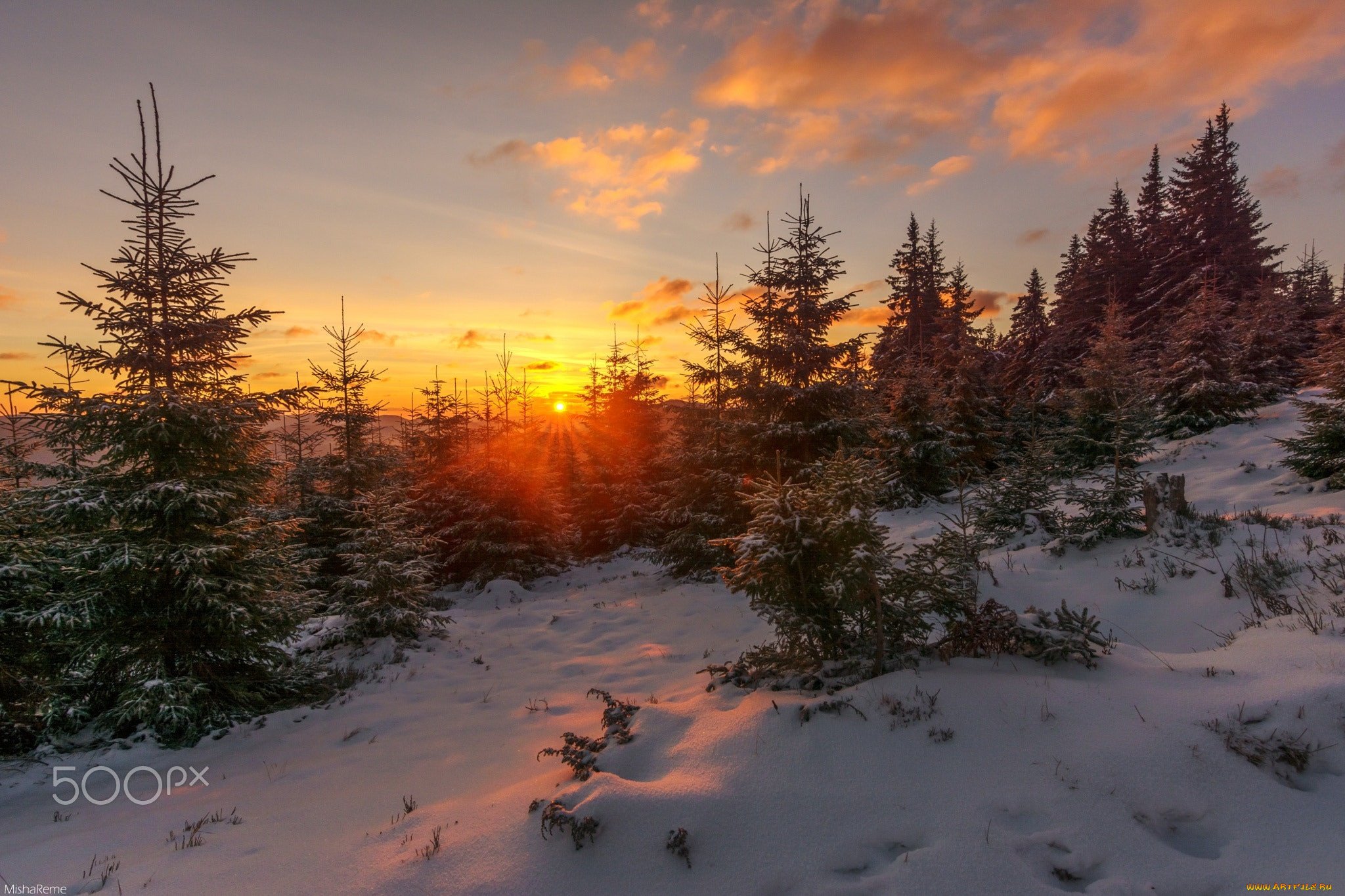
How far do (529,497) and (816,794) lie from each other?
1504cm

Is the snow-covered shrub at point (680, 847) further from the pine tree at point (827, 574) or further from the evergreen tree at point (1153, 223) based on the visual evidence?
the evergreen tree at point (1153, 223)

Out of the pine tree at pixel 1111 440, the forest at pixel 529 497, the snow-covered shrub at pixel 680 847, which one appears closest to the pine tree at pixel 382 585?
the forest at pixel 529 497

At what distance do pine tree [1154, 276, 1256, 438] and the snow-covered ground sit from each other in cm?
1656

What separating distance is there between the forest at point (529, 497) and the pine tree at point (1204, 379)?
0.11 meters

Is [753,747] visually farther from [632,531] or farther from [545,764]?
[632,531]

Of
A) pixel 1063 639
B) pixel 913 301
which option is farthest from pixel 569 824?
pixel 913 301

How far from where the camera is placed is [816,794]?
399 centimetres

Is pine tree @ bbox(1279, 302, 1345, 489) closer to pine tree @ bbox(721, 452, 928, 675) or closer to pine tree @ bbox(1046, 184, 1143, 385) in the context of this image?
pine tree @ bbox(721, 452, 928, 675)

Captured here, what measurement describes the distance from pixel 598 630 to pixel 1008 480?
31.8 feet

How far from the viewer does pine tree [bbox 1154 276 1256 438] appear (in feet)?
63.2

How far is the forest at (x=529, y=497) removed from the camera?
5805 mm

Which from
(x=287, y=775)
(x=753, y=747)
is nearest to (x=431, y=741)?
(x=287, y=775)

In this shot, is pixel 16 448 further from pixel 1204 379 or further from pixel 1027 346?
pixel 1027 346

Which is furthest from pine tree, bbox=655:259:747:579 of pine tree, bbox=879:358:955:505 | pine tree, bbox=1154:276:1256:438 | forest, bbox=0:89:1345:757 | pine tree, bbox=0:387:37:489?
pine tree, bbox=1154:276:1256:438
